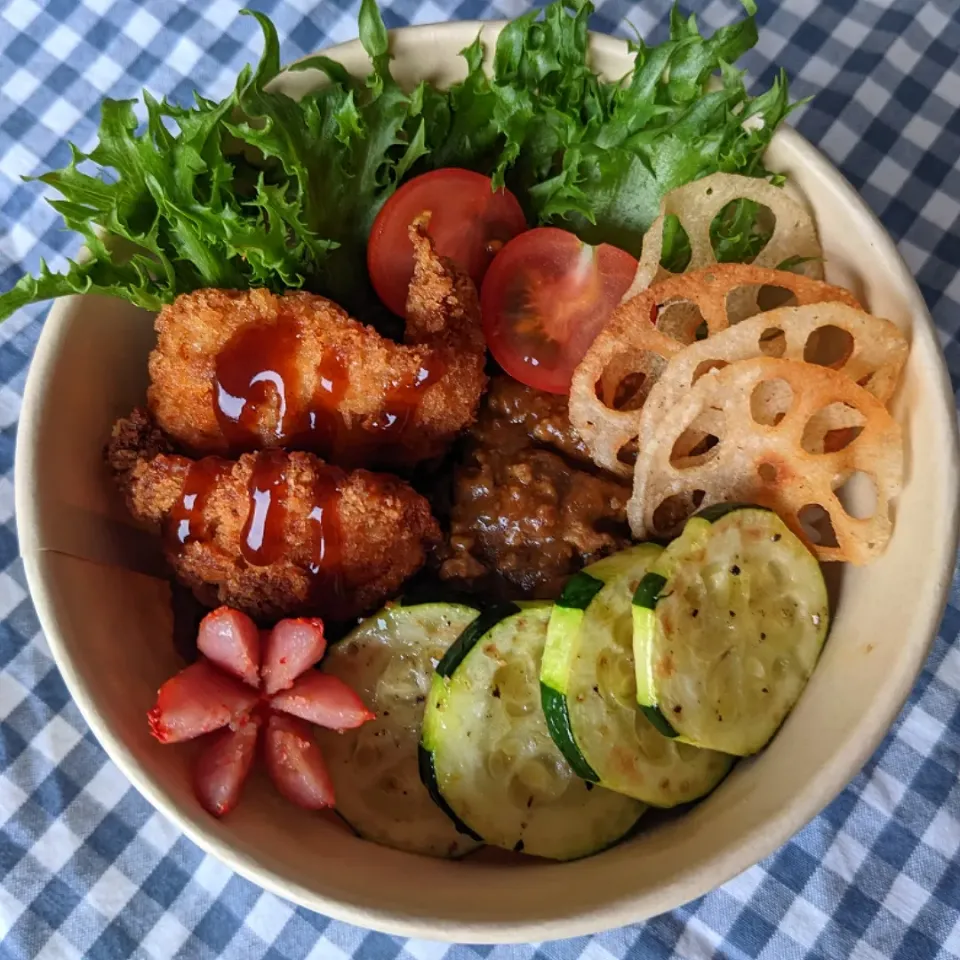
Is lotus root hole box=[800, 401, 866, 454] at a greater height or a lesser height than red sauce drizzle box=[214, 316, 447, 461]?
lesser

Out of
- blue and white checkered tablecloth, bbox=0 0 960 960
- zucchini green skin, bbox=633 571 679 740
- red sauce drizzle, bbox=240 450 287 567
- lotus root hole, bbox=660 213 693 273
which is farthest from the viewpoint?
blue and white checkered tablecloth, bbox=0 0 960 960

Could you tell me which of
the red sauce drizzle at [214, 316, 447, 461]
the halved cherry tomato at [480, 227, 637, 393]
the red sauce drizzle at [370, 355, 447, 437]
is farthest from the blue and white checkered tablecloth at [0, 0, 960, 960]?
the red sauce drizzle at [370, 355, 447, 437]

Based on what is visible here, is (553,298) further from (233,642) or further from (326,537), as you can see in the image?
(233,642)

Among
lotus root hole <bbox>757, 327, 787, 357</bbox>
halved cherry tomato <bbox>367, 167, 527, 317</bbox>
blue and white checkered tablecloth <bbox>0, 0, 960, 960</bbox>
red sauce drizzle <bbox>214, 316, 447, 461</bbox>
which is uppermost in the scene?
halved cherry tomato <bbox>367, 167, 527, 317</bbox>

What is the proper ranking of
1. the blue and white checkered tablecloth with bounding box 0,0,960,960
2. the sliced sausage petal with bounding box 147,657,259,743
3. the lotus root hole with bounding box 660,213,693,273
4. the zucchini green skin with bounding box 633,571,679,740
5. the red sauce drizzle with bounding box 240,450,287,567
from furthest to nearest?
the blue and white checkered tablecloth with bounding box 0,0,960,960 < the lotus root hole with bounding box 660,213,693,273 < the red sauce drizzle with bounding box 240,450,287,567 < the sliced sausage petal with bounding box 147,657,259,743 < the zucchini green skin with bounding box 633,571,679,740

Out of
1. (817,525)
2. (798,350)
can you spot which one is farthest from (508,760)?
(798,350)

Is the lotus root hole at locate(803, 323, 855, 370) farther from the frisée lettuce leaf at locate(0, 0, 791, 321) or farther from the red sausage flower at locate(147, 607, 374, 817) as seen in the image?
the red sausage flower at locate(147, 607, 374, 817)

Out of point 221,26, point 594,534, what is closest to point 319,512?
point 594,534
